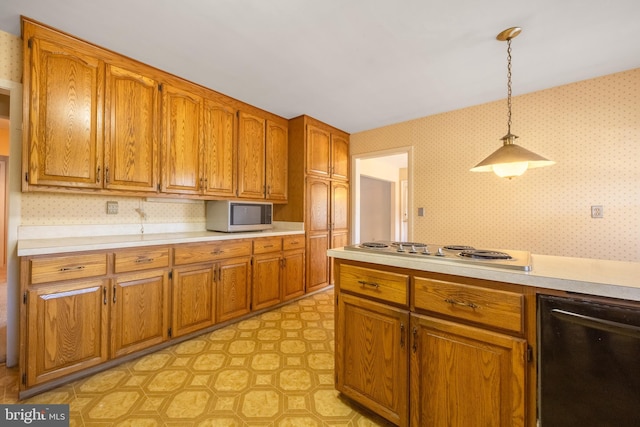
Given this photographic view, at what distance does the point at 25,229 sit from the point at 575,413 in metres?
3.27

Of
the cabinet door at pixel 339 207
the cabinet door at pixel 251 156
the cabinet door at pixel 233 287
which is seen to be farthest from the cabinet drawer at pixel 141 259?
the cabinet door at pixel 339 207

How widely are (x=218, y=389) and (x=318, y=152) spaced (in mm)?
2844

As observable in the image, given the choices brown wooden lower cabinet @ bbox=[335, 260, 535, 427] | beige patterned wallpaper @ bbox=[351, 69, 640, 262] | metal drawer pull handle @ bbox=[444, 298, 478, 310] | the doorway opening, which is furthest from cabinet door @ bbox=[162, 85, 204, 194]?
the doorway opening

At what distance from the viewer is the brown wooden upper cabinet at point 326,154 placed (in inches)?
137

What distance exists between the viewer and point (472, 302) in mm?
1089

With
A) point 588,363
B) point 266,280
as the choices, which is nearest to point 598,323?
point 588,363

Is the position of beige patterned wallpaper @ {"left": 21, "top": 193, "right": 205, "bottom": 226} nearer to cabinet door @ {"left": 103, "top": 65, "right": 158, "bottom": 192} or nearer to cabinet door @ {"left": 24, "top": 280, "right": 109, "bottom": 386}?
cabinet door @ {"left": 103, "top": 65, "right": 158, "bottom": 192}

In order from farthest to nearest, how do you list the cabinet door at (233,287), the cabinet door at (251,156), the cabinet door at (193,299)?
the cabinet door at (251,156)
the cabinet door at (233,287)
the cabinet door at (193,299)

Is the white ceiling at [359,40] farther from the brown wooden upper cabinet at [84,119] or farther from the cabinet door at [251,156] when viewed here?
the cabinet door at [251,156]

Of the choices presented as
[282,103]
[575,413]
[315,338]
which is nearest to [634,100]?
[575,413]

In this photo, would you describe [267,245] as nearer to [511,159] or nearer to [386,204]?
[511,159]

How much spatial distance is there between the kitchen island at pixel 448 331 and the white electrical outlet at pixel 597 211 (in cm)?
165

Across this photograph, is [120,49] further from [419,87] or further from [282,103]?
[419,87]
